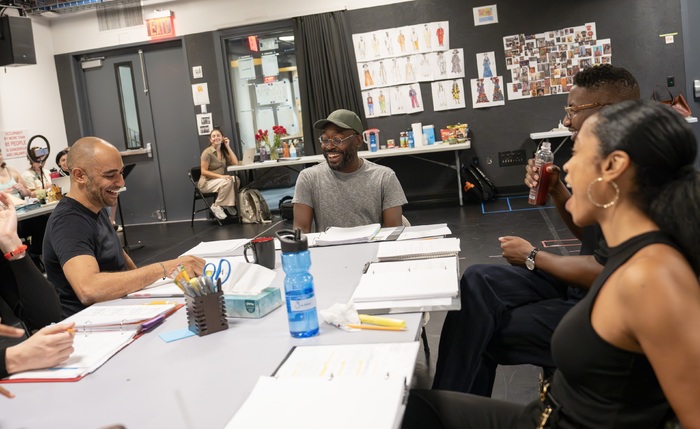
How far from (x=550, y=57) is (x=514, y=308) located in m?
6.25

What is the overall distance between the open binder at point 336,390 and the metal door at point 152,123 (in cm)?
768

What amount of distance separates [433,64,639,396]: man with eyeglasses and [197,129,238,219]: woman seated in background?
20.1ft

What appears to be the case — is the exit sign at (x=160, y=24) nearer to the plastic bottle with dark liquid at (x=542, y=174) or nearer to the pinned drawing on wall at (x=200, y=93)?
the pinned drawing on wall at (x=200, y=93)

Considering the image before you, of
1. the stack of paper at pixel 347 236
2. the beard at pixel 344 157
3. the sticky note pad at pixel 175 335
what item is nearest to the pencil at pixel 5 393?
the sticky note pad at pixel 175 335

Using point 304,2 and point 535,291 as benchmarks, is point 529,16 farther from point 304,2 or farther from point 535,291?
point 535,291

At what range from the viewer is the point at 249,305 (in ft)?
5.82

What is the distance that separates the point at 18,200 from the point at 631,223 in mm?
5350

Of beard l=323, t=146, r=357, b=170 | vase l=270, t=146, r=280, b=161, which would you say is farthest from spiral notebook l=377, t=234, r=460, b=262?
vase l=270, t=146, r=280, b=161

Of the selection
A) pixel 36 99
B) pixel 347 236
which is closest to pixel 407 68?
pixel 36 99

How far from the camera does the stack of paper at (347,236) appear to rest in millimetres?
2680

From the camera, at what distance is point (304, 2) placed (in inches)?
314

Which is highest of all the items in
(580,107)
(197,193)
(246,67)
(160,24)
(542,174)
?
(160,24)

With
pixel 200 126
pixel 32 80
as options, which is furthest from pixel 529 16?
pixel 32 80

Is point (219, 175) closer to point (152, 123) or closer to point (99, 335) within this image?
point (152, 123)
